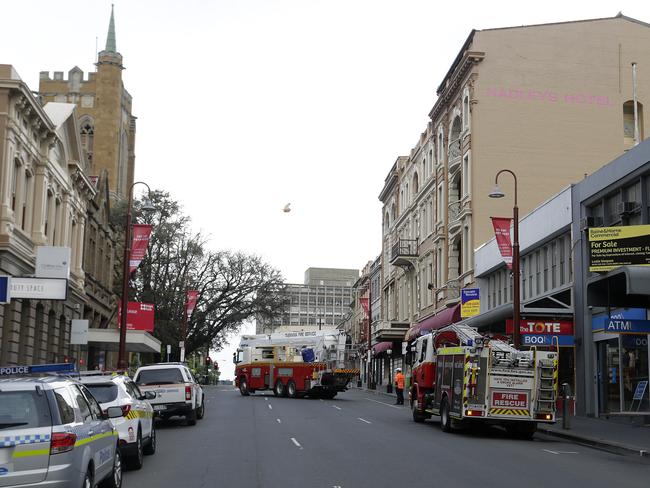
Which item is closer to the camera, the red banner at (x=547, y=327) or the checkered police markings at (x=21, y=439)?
the checkered police markings at (x=21, y=439)

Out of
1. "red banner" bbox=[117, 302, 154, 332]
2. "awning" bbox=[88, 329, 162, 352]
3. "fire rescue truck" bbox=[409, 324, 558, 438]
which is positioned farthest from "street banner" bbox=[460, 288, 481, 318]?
"awning" bbox=[88, 329, 162, 352]

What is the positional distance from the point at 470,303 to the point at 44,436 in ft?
99.6

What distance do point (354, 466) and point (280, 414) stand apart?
15.4 metres

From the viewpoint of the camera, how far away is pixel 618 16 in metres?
44.1

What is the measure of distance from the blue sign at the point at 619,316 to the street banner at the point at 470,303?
866cm

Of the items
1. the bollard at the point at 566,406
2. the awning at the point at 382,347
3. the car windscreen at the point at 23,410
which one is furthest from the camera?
the awning at the point at 382,347

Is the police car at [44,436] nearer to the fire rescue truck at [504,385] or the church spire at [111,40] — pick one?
the fire rescue truck at [504,385]

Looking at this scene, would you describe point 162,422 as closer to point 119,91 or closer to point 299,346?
point 299,346

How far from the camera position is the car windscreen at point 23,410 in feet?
29.5

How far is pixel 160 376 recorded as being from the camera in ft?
81.1

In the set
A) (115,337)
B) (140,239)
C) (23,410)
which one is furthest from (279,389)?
(23,410)

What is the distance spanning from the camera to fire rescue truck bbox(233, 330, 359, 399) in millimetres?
43562

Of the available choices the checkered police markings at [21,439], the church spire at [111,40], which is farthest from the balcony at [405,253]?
the checkered police markings at [21,439]

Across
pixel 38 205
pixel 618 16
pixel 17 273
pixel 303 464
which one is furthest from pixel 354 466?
pixel 618 16
